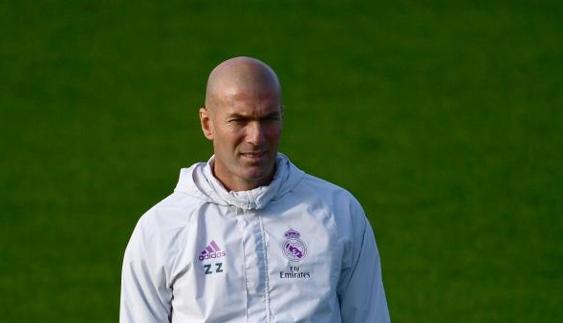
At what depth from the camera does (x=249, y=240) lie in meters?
3.78

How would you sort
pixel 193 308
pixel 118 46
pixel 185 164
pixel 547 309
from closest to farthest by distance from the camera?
1. pixel 193 308
2. pixel 547 309
3. pixel 185 164
4. pixel 118 46

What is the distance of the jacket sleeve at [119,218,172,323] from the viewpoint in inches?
148

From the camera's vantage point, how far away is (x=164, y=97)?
8852mm

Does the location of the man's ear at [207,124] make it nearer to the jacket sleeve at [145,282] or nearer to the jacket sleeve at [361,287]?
the jacket sleeve at [145,282]

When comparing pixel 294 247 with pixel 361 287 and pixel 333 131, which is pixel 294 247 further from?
pixel 333 131

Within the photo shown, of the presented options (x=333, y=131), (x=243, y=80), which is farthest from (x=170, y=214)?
(x=333, y=131)

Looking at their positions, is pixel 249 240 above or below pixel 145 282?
above

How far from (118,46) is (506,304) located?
3.11 m

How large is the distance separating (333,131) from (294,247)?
487 centimetres

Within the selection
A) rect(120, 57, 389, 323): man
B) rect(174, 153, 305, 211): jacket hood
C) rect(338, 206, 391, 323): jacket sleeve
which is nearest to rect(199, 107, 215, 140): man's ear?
rect(120, 57, 389, 323): man

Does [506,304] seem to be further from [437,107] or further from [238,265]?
[238,265]

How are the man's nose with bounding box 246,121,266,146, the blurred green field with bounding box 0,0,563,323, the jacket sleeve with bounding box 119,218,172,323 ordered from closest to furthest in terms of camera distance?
the man's nose with bounding box 246,121,266,146 → the jacket sleeve with bounding box 119,218,172,323 → the blurred green field with bounding box 0,0,563,323

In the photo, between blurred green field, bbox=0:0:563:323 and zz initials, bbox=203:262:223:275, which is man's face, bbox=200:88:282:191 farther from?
blurred green field, bbox=0:0:563:323

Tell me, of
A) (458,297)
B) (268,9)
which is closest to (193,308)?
(458,297)
